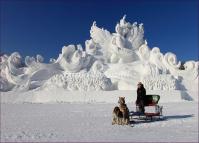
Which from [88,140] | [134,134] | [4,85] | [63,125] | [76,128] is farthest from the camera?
[4,85]

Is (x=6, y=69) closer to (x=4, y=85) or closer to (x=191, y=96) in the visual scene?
(x=4, y=85)

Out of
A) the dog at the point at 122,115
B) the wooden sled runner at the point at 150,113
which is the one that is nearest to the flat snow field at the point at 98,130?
the dog at the point at 122,115

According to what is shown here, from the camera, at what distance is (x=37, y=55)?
31.6m

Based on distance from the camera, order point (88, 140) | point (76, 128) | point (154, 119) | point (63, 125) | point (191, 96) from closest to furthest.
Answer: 1. point (88, 140)
2. point (76, 128)
3. point (63, 125)
4. point (154, 119)
5. point (191, 96)

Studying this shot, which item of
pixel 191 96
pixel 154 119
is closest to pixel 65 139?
pixel 154 119

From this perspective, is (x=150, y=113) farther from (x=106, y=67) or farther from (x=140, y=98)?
(x=106, y=67)

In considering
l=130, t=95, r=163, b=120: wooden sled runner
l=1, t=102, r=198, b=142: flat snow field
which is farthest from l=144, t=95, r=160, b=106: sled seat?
l=1, t=102, r=198, b=142: flat snow field

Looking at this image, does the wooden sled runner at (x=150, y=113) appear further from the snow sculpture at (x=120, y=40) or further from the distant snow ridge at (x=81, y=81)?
the snow sculpture at (x=120, y=40)

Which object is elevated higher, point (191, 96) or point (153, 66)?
point (153, 66)

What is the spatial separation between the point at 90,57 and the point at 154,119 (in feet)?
58.3

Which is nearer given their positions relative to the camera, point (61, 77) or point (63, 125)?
point (63, 125)

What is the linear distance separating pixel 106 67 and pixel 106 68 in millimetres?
139

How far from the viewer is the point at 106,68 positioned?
31359mm

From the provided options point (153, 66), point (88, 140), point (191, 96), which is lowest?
point (88, 140)
